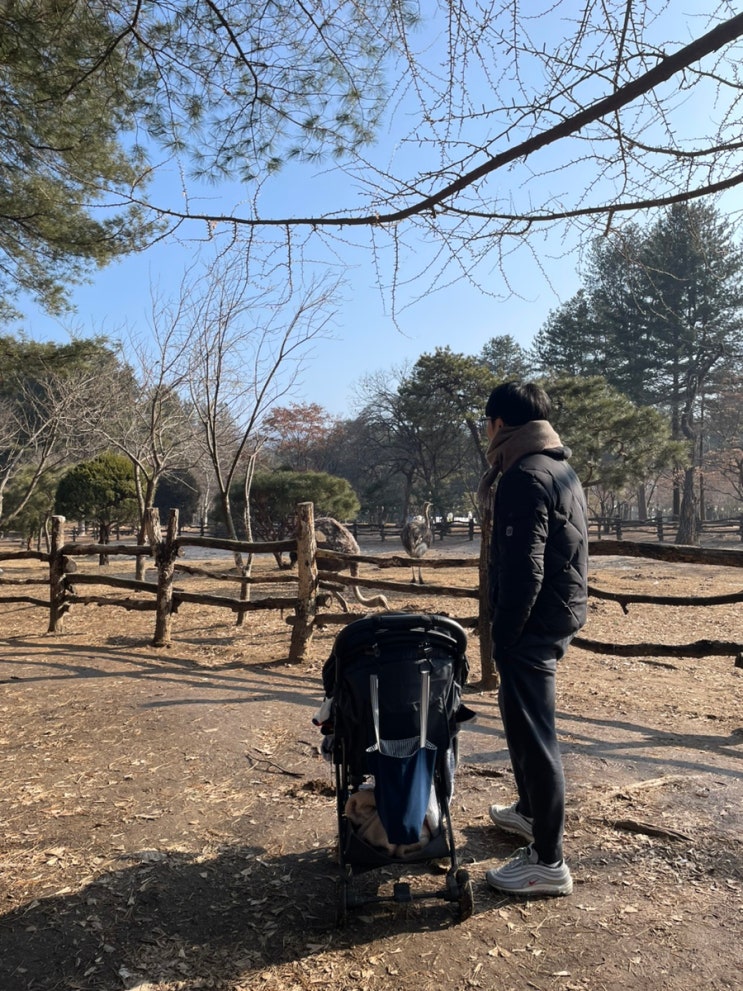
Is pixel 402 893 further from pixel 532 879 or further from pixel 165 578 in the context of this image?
pixel 165 578

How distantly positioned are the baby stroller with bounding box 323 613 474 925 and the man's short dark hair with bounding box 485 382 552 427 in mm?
720

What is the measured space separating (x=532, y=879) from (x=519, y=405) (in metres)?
1.50

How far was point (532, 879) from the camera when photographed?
6.99 ft

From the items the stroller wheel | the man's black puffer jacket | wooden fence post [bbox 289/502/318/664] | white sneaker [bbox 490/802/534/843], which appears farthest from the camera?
wooden fence post [bbox 289/502/318/664]

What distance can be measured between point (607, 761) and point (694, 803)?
58cm

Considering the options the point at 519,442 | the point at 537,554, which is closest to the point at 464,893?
the point at 537,554

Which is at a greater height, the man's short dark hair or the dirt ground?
the man's short dark hair

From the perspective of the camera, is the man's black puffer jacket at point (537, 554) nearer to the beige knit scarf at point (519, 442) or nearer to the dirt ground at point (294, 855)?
the beige knit scarf at point (519, 442)

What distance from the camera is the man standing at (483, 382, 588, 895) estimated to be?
210 cm

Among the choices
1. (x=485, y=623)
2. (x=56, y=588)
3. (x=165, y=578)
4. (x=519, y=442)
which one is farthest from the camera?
(x=56, y=588)

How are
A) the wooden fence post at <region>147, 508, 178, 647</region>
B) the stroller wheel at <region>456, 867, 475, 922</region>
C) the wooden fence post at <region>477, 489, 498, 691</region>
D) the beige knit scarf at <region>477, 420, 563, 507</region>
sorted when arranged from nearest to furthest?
the stroller wheel at <region>456, 867, 475, 922</region>, the beige knit scarf at <region>477, 420, 563, 507</region>, the wooden fence post at <region>477, 489, 498, 691</region>, the wooden fence post at <region>147, 508, 178, 647</region>

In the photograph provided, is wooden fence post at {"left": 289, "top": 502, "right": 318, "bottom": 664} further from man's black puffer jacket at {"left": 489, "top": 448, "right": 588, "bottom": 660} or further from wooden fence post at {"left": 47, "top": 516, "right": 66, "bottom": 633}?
man's black puffer jacket at {"left": 489, "top": 448, "right": 588, "bottom": 660}

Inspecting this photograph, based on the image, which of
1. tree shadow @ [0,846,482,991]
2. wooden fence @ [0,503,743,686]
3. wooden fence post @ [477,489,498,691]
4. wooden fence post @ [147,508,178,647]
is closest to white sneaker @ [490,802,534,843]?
tree shadow @ [0,846,482,991]

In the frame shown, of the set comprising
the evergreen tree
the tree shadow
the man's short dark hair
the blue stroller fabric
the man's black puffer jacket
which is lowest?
the tree shadow
